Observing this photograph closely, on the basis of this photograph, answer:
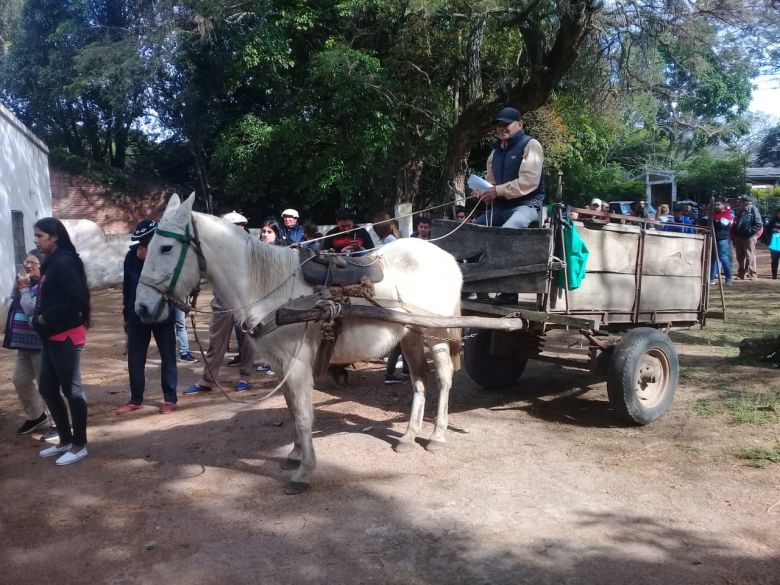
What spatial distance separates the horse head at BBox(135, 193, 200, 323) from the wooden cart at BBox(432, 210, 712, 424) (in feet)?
7.73

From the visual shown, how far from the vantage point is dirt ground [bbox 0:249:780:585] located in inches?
131

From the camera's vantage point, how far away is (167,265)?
4207mm

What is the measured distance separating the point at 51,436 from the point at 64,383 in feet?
3.74

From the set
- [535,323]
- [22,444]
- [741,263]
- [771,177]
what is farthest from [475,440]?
[771,177]

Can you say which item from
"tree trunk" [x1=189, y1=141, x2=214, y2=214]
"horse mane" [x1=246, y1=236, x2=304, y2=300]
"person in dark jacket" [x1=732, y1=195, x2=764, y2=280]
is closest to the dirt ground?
"horse mane" [x1=246, y1=236, x2=304, y2=300]

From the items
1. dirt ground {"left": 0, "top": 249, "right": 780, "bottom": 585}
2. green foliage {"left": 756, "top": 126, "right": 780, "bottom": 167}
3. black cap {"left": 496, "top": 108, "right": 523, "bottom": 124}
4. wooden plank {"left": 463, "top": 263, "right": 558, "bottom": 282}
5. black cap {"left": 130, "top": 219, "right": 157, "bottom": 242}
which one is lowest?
dirt ground {"left": 0, "top": 249, "right": 780, "bottom": 585}

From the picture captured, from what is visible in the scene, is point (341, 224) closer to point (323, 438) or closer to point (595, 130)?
point (323, 438)

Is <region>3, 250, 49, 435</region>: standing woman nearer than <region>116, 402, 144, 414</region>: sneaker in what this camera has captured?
Yes

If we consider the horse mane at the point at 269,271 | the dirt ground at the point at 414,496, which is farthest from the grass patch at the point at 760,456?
the horse mane at the point at 269,271

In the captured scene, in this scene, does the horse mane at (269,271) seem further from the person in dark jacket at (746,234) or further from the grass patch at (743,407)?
the person in dark jacket at (746,234)

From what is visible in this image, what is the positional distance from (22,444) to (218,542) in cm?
295

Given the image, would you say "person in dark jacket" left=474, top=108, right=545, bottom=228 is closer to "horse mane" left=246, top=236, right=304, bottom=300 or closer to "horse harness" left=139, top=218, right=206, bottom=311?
"horse mane" left=246, top=236, right=304, bottom=300

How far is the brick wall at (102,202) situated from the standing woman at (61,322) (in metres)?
17.3

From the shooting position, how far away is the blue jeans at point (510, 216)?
5.39 meters
